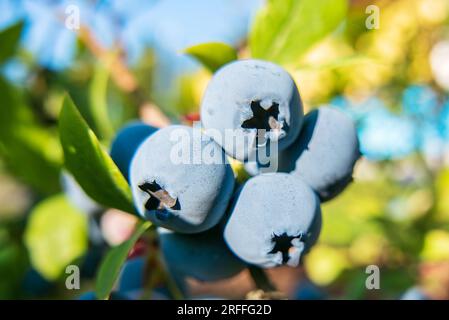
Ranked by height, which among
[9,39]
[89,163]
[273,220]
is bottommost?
[273,220]

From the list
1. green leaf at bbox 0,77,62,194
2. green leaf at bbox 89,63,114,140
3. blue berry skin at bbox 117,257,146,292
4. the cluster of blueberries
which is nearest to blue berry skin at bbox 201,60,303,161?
the cluster of blueberries

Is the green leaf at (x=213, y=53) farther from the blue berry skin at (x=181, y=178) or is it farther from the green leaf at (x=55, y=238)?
the green leaf at (x=55, y=238)

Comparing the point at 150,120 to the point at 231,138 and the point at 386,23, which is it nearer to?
the point at 231,138

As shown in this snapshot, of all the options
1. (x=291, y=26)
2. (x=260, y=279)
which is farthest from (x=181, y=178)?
(x=291, y=26)

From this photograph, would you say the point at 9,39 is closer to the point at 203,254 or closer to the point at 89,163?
the point at 89,163

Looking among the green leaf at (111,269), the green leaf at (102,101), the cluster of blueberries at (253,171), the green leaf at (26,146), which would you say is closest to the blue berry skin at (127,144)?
the cluster of blueberries at (253,171)
